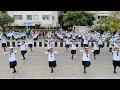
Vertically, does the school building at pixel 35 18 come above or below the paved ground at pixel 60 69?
above

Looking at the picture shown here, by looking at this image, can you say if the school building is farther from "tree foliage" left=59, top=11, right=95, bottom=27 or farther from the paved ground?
the paved ground

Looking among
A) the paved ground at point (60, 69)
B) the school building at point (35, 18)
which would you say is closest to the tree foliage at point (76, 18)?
the school building at point (35, 18)

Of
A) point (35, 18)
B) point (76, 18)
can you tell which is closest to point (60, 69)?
point (76, 18)

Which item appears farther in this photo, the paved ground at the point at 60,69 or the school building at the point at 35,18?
the school building at the point at 35,18

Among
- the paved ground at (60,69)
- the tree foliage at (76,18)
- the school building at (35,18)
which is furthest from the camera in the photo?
the school building at (35,18)

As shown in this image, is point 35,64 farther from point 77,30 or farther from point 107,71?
point 77,30

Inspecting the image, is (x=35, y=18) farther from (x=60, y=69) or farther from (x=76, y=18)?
(x=60, y=69)

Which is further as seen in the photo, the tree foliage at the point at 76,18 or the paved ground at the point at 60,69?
the tree foliage at the point at 76,18

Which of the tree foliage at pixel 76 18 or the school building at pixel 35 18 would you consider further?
the school building at pixel 35 18

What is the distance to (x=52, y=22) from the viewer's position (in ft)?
164

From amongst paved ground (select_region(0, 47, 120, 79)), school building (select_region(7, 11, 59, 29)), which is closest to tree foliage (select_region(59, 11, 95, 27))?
school building (select_region(7, 11, 59, 29))

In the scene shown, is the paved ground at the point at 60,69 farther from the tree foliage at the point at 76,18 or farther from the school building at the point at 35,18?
the school building at the point at 35,18

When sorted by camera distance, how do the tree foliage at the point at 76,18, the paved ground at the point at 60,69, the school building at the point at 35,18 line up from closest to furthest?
the paved ground at the point at 60,69 < the tree foliage at the point at 76,18 < the school building at the point at 35,18
